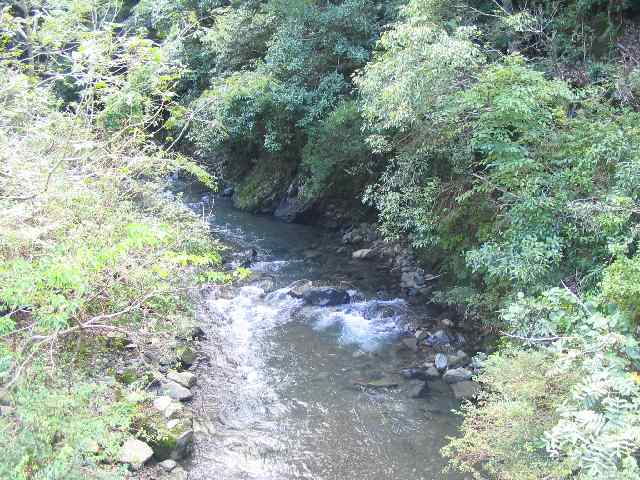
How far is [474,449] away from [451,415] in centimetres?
243

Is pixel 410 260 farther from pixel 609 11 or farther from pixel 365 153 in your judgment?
pixel 609 11

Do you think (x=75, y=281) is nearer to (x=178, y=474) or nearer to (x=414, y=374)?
(x=178, y=474)

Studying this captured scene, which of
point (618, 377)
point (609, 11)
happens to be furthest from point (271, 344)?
point (609, 11)

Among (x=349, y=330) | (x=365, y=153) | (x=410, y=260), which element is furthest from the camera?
(x=365, y=153)

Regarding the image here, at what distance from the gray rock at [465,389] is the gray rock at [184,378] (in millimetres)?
4266

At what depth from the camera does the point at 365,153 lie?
543 inches

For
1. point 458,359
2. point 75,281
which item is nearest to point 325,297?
point 458,359

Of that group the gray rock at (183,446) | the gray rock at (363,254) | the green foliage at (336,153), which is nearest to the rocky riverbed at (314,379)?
the gray rock at (183,446)

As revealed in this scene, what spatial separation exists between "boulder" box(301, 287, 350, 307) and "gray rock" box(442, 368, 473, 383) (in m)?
3.39

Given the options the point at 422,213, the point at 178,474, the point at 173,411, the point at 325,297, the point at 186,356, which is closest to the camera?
the point at 178,474

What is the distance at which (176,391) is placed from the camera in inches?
301

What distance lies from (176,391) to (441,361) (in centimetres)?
448

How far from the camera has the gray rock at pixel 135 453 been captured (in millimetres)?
5898

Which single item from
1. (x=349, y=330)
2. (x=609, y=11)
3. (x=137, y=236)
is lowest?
(x=349, y=330)
